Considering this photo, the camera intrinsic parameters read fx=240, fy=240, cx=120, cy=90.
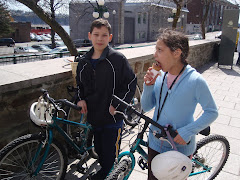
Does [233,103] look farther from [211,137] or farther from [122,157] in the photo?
[122,157]

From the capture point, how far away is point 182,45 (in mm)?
1766

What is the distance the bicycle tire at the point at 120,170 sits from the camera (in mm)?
1891

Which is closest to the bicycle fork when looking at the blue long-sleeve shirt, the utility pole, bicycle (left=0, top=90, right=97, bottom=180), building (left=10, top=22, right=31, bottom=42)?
bicycle (left=0, top=90, right=97, bottom=180)

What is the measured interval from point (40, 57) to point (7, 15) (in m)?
35.6

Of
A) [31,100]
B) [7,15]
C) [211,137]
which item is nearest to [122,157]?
[211,137]

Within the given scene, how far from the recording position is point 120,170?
193 centimetres

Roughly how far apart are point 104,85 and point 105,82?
→ 3cm

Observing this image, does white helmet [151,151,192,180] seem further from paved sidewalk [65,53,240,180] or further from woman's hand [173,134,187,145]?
paved sidewalk [65,53,240,180]

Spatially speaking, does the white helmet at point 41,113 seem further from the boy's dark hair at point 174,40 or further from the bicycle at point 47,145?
the boy's dark hair at point 174,40

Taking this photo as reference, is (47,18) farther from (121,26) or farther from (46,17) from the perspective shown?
(121,26)

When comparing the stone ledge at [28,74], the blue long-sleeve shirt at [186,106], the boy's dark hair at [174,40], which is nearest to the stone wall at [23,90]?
the stone ledge at [28,74]

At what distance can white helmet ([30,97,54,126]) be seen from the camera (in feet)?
7.14

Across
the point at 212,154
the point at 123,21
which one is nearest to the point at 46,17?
the point at 212,154

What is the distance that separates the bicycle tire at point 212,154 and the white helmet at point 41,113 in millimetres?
1536
